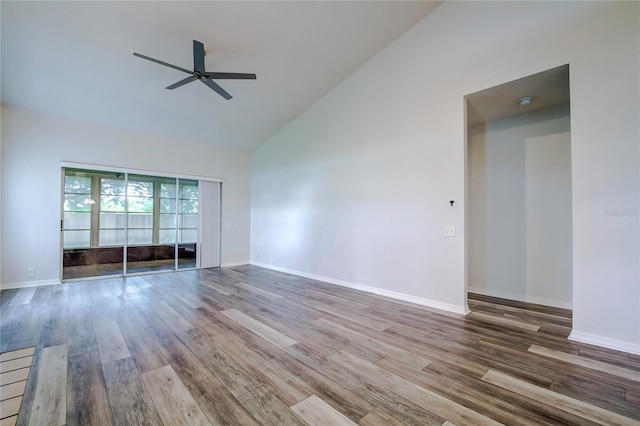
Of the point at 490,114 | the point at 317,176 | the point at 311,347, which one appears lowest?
the point at 311,347

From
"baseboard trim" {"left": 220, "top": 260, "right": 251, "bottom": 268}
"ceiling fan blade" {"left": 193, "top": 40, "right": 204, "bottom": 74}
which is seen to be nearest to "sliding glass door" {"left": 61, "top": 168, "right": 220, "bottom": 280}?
"baseboard trim" {"left": 220, "top": 260, "right": 251, "bottom": 268}

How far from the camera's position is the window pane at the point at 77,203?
5.02 m

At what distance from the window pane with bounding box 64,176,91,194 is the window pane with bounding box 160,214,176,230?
1.41 m

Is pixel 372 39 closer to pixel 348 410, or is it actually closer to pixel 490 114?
pixel 490 114

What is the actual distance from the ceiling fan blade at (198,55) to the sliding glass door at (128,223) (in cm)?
356

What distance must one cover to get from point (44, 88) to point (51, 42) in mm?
1186

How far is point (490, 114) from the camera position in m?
3.96

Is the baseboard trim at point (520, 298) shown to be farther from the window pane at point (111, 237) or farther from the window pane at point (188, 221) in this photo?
the window pane at point (111, 237)

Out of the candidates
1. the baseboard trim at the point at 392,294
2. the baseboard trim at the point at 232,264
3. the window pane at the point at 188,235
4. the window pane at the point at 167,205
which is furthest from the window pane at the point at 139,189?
the baseboard trim at the point at 392,294

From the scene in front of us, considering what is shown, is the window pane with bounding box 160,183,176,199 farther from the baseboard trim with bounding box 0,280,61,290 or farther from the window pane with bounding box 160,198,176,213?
the baseboard trim with bounding box 0,280,61,290

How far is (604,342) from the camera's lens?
2.48 meters

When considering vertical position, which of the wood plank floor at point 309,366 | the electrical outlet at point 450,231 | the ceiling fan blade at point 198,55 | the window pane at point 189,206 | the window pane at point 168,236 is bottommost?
the wood plank floor at point 309,366

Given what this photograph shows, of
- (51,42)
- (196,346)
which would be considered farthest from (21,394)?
(51,42)

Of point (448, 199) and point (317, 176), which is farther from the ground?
point (317, 176)
